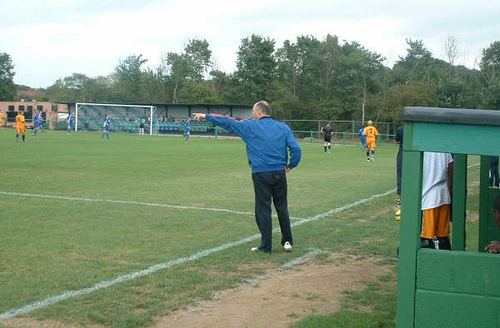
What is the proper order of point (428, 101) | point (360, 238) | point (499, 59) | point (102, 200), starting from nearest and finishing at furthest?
1. point (360, 238)
2. point (102, 200)
3. point (428, 101)
4. point (499, 59)

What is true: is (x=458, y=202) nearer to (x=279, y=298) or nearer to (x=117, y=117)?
(x=279, y=298)

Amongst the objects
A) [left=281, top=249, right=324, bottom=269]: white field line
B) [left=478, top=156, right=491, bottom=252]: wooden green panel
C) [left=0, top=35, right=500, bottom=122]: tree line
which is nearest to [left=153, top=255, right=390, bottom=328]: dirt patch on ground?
[left=281, top=249, right=324, bottom=269]: white field line

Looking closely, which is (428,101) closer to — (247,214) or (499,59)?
(499,59)

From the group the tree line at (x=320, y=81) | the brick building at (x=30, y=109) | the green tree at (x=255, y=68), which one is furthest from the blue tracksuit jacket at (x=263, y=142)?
the green tree at (x=255, y=68)

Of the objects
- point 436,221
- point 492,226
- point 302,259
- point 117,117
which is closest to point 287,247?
point 302,259

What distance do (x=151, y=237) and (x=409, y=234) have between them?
5.38 metres

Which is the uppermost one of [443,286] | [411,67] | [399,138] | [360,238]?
[411,67]

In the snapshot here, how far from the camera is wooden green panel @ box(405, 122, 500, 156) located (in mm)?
3729

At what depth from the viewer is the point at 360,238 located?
30.3 feet

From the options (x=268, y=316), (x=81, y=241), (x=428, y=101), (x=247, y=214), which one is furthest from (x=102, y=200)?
(x=428, y=101)

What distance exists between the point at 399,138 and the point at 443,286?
560 cm

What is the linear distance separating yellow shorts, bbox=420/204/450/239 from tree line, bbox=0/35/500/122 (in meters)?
52.9

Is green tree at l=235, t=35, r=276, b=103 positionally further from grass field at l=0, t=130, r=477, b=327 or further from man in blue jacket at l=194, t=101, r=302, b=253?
man in blue jacket at l=194, t=101, r=302, b=253

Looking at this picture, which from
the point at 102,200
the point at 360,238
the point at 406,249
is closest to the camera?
the point at 406,249
